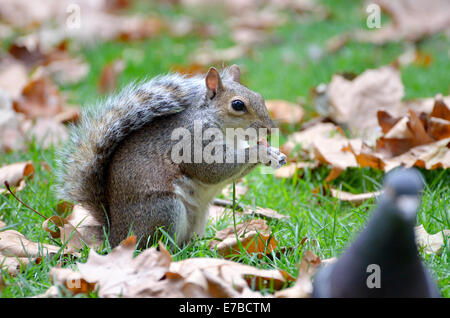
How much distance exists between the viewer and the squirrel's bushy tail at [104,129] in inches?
77.0

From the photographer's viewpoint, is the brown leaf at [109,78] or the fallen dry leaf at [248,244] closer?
the fallen dry leaf at [248,244]

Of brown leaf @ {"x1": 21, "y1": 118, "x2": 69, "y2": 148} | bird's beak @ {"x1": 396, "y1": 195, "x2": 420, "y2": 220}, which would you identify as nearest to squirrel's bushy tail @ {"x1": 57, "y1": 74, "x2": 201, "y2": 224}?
brown leaf @ {"x1": 21, "y1": 118, "x2": 69, "y2": 148}

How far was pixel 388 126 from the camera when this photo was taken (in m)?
2.56

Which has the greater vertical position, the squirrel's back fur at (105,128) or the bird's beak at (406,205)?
the squirrel's back fur at (105,128)

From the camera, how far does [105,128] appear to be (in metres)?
1.96

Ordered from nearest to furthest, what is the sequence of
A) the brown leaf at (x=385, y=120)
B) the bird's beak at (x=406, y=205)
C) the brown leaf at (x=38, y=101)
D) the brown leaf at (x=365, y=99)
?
the bird's beak at (x=406, y=205), the brown leaf at (x=385, y=120), the brown leaf at (x=365, y=99), the brown leaf at (x=38, y=101)

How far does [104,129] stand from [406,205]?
3.83 ft

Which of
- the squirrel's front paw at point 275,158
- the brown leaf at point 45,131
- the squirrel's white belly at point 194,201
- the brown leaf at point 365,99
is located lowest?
the squirrel's white belly at point 194,201

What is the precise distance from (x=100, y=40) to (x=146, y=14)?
1.12 metres

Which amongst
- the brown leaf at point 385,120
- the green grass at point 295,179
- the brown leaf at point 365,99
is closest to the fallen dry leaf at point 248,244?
the green grass at point 295,179

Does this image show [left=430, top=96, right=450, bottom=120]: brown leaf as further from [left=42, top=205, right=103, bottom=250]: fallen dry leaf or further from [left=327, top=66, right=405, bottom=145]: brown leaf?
[left=42, top=205, right=103, bottom=250]: fallen dry leaf

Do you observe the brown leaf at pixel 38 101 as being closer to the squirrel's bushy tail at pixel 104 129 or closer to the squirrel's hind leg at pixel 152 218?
the squirrel's bushy tail at pixel 104 129

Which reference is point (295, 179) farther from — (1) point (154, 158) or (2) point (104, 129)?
(2) point (104, 129)

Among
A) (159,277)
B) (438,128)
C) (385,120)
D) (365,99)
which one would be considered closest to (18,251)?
(159,277)
